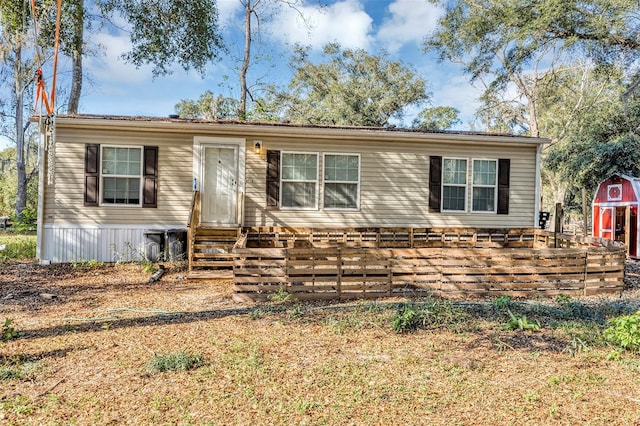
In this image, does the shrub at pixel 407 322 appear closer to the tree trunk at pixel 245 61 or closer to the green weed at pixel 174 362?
the green weed at pixel 174 362

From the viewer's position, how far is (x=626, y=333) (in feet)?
12.9

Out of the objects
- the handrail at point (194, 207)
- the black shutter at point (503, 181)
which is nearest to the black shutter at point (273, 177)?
the handrail at point (194, 207)

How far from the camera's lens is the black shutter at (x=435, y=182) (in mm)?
9789

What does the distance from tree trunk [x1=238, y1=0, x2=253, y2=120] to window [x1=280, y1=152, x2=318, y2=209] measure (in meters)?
10.2

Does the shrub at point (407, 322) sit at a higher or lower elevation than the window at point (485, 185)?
lower

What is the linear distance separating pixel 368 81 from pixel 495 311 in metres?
21.7

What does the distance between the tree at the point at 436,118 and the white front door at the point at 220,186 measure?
1862 centimetres

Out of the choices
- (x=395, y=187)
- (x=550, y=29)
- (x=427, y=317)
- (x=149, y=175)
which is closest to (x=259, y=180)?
(x=149, y=175)

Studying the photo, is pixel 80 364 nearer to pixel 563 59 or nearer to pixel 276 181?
pixel 276 181

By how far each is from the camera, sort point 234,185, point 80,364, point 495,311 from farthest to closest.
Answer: point 234,185 < point 495,311 < point 80,364

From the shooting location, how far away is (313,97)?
2566cm

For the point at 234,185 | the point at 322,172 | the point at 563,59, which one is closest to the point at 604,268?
the point at 322,172

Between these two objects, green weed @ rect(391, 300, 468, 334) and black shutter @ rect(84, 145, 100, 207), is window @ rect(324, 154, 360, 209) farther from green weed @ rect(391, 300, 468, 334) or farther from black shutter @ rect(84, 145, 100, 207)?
black shutter @ rect(84, 145, 100, 207)

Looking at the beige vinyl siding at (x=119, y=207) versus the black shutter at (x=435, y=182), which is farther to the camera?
the black shutter at (x=435, y=182)
